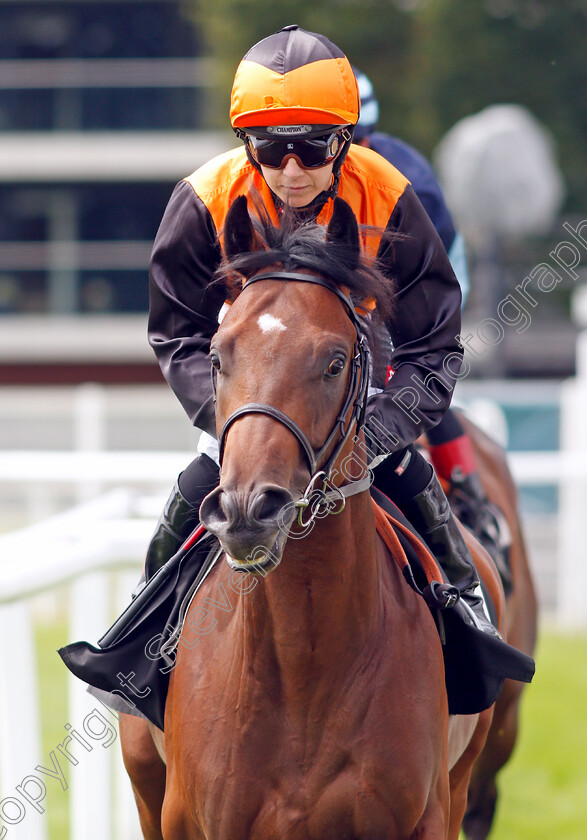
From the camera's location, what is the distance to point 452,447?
4531mm

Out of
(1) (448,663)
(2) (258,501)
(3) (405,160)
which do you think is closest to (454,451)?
(3) (405,160)

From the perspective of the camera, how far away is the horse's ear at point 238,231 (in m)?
2.64

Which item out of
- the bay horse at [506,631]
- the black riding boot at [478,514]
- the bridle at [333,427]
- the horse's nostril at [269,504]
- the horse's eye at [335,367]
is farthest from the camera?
the bay horse at [506,631]

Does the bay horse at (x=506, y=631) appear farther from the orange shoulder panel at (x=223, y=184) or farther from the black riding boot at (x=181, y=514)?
the orange shoulder panel at (x=223, y=184)

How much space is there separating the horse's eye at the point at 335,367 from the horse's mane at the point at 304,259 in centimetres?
23

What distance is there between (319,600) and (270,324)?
0.67 m

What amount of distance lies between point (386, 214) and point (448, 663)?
121 cm

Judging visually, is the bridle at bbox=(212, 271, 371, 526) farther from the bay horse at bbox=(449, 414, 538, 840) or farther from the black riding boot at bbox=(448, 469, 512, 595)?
the bay horse at bbox=(449, 414, 538, 840)

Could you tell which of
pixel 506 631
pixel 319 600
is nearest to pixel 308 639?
pixel 319 600

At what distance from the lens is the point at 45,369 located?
23.8 meters

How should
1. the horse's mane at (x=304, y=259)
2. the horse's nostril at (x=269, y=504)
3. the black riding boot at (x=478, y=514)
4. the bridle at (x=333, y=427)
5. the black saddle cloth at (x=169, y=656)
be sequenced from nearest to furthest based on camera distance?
the horse's nostril at (x=269, y=504), the bridle at (x=333, y=427), the horse's mane at (x=304, y=259), the black saddle cloth at (x=169, y=656), the black riding boot at (x=478, y=514)

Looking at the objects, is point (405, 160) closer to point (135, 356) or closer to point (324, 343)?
point (324, 343)

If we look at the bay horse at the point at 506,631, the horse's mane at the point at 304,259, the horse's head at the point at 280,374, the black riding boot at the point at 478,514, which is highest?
the horse's mane at the point at 304,259

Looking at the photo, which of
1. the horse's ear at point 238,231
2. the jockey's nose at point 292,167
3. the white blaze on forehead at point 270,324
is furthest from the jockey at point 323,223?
the white blaze on forehead at point 270,324
